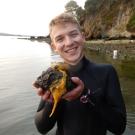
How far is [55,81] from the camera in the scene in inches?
116

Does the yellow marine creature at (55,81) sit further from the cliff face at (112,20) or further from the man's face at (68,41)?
the cliff face at (112,20)

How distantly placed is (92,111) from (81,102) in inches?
7.4

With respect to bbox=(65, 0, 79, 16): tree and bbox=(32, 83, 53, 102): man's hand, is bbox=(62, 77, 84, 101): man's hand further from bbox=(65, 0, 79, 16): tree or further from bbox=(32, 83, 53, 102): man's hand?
bbox=(65, 0, 79, 16): tree

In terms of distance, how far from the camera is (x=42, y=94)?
317cm

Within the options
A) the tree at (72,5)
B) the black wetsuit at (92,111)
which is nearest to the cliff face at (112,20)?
the tree at (72,5)

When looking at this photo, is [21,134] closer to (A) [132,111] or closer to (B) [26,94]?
(A) [132,111]

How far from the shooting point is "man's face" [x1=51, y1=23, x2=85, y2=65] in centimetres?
364

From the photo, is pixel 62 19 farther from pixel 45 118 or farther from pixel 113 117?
pixel 113 117

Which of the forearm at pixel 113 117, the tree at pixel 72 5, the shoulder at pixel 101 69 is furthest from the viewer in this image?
the tree at pixel 72 5

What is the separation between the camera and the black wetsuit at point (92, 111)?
3.63m

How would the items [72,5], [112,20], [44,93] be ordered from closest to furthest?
[44,93] → [112,20] → [72,5]

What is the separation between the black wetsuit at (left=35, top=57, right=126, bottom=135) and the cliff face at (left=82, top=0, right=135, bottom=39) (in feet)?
151

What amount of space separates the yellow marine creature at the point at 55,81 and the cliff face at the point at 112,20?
46818 millimetres

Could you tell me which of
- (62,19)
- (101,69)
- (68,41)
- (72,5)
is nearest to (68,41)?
(68,41)
